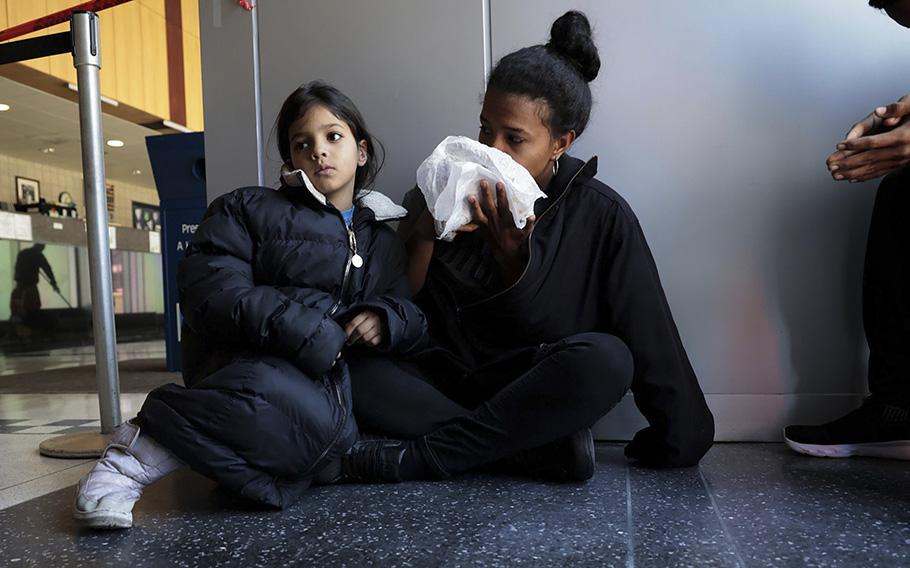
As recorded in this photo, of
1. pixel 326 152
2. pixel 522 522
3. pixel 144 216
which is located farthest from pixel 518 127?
pixel 144 216

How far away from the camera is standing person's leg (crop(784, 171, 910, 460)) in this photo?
4.32ft

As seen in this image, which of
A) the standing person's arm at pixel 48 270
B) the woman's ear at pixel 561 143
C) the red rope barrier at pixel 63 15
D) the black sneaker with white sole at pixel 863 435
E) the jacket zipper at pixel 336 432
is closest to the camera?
the jacket zipper at pixel 336 432

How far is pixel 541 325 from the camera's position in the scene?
1.33 metres

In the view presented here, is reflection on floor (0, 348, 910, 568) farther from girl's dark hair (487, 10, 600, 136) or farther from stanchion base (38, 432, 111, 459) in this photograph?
girl's dark hair (487, 10, 600, 136)

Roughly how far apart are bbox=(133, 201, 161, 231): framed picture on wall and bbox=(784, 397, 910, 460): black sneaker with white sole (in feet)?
34.4

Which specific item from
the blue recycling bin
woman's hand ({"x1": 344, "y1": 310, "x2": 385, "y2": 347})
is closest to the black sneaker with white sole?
woman's hand ({"x1": 344, "y1": 310, "x2": 385, "y2": 347})

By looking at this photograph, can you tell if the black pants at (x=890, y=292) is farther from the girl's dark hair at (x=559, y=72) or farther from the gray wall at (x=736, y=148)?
the girl's dark hair at (x=559, y=72)

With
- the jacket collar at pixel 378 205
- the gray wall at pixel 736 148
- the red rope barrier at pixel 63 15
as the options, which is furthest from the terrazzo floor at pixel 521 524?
the red rope barrier at pixel 63 15

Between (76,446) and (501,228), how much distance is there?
1.10 meters

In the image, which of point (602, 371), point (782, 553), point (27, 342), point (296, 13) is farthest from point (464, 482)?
point (27, 342)

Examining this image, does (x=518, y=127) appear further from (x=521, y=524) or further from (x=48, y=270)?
(x=48, y=270)

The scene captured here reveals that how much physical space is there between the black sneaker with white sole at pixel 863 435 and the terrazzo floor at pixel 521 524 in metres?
0.04

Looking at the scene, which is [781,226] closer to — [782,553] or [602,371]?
[602,371]

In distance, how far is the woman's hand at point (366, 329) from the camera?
1.20m
